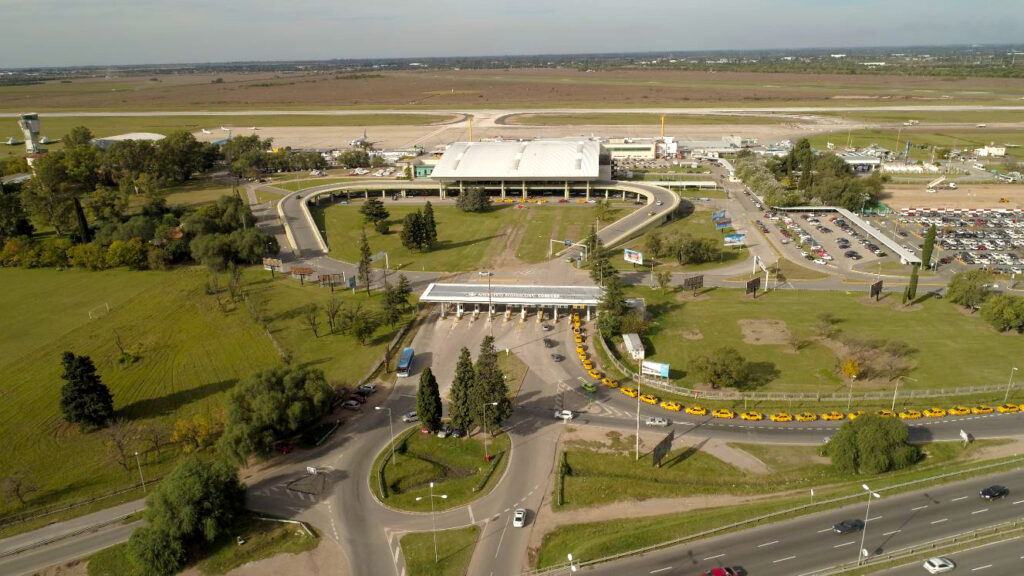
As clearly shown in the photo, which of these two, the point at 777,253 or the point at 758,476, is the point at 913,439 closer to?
the point at 758,476

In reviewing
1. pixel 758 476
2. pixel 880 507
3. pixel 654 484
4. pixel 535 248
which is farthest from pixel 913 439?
pixel 535 248

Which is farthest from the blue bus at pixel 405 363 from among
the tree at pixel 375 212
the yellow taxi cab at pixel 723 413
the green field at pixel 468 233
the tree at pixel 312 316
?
the tree at pixel 375 212

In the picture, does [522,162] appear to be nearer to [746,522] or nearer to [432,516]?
[432,516]

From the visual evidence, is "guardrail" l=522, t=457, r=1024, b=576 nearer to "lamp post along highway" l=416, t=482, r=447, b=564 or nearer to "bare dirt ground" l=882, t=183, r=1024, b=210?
"lamp post along highway" l=416, t=482, r=447, b=564

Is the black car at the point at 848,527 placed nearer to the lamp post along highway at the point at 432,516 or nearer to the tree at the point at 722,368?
the tree at the point at 722,368

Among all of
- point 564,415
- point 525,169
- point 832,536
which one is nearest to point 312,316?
point 564,415

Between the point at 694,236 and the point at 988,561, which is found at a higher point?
the point at 694,236
